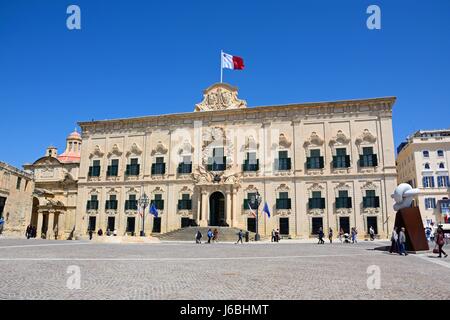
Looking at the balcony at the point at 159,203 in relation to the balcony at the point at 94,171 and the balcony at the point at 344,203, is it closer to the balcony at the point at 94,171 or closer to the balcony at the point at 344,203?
the balcony at the point at 94,171

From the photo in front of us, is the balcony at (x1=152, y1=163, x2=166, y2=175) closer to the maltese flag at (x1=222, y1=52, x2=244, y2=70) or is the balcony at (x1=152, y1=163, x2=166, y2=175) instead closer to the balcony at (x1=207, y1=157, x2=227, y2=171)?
the balcony at (x1=207, y1=157, x2=227, y2=171)

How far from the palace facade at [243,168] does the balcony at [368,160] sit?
0.09 metres

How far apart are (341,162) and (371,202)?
480 cm

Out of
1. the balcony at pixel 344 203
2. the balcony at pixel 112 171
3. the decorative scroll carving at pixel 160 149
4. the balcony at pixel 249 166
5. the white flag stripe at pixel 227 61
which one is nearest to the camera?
the balcony at pixel 344 203

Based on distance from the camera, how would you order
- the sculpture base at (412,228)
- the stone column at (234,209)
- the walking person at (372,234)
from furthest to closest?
1. the stone column at (234,209)
2. the walking person at (372,234)
3. the sculpture base at (412,228)

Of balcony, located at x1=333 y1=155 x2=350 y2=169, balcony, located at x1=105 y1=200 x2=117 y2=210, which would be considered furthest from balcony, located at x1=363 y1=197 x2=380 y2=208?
balcony, located at x1=105 y1=200 x2=117 y2=210

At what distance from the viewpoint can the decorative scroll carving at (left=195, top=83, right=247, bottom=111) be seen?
39.5 m

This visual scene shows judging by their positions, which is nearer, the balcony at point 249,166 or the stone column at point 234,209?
the stone column at point 234,209

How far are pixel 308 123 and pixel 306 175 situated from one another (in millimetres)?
5566

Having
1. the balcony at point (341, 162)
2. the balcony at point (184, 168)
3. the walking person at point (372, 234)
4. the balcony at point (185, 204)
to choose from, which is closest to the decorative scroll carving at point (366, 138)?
the balcony at point (341, 162)

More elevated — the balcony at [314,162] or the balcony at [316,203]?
the balcony at [314,162]

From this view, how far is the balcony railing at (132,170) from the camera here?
4103cm
